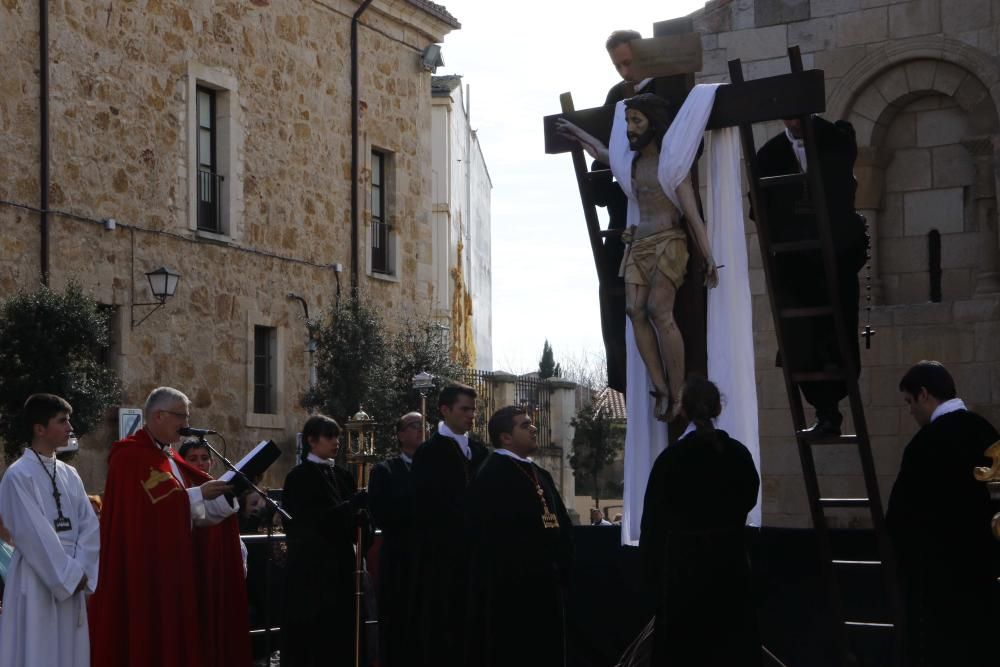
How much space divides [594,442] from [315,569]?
26.6m

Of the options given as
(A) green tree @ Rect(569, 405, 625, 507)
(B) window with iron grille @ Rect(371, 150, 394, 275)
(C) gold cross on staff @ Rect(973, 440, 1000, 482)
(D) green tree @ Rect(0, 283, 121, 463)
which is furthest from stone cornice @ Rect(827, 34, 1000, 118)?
(A) green tree @ Rect(569, 405, 625, 507)

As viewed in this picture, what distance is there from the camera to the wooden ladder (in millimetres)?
7070

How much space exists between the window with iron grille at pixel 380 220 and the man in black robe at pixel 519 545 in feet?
63.3

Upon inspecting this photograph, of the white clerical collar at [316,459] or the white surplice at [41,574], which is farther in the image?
the white clerical collar at [316,459]

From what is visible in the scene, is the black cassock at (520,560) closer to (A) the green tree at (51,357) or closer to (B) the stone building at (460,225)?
(A) the green tree at (51,357)

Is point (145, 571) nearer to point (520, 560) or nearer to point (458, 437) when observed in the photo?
point (458, 437)

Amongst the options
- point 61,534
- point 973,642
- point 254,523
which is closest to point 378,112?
point 254,523

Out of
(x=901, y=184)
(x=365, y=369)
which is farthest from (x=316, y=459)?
(x=365, y=369)

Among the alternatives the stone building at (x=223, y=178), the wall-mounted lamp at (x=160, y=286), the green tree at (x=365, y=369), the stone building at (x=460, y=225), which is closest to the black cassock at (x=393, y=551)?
the stone building at (x=223, y=178)

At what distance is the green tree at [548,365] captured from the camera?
57734mm

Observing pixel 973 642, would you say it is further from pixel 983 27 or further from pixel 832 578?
pixel 983 27

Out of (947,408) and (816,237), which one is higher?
(816,237)

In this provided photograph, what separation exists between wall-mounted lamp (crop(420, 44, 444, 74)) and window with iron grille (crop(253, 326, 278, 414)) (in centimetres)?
652

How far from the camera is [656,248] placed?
23.6 feet
